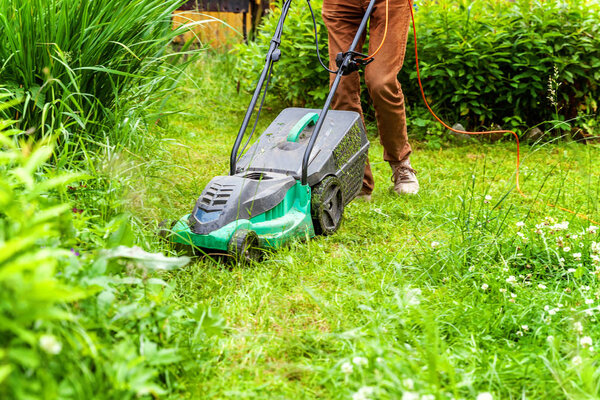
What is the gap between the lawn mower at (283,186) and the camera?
204 cm

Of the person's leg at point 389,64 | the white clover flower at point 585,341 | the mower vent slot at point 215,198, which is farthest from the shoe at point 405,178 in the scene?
the white clover flower at point 585,341

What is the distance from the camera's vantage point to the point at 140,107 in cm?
A: 254

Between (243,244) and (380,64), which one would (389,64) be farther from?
(243,244)

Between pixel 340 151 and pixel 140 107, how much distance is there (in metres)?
0.92

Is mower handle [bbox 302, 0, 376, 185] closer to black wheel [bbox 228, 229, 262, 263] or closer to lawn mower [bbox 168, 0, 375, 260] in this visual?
lawn mower [bbox 168, 0, 375, 260]

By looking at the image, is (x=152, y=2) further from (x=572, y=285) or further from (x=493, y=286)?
(x=572, y=285)

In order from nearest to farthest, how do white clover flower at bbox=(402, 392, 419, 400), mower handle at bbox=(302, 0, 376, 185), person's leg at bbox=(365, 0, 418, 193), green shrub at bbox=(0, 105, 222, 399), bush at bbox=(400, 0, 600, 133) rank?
green shrub at bbox=(0, 105, 222, 399)
white clover flower at bbox=(402, 392, 419, 400)
mower handle at bbox=(302, 0, 376, 185)
person's leg at bbox=(365, 0, 418, 193)
bush at bbox=(400, 0, 600, 133)

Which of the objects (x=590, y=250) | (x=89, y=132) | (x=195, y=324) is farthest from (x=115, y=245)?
(x=590, y=250)

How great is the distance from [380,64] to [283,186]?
988mm

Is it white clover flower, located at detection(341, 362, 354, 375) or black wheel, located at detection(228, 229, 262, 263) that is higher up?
white clover flower, located at detection(341, 362, 354, 375)

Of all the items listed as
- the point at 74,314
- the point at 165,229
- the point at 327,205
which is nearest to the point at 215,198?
the point at 165,229

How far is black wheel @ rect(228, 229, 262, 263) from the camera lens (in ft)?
6.49

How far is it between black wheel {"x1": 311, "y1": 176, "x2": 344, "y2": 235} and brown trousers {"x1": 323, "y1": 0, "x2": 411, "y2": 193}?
1.91ft

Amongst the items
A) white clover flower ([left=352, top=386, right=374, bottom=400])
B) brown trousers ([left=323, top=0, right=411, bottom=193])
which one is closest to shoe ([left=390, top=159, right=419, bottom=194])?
brown trousers ([left=323, top=0, right=411, bottom=193])
